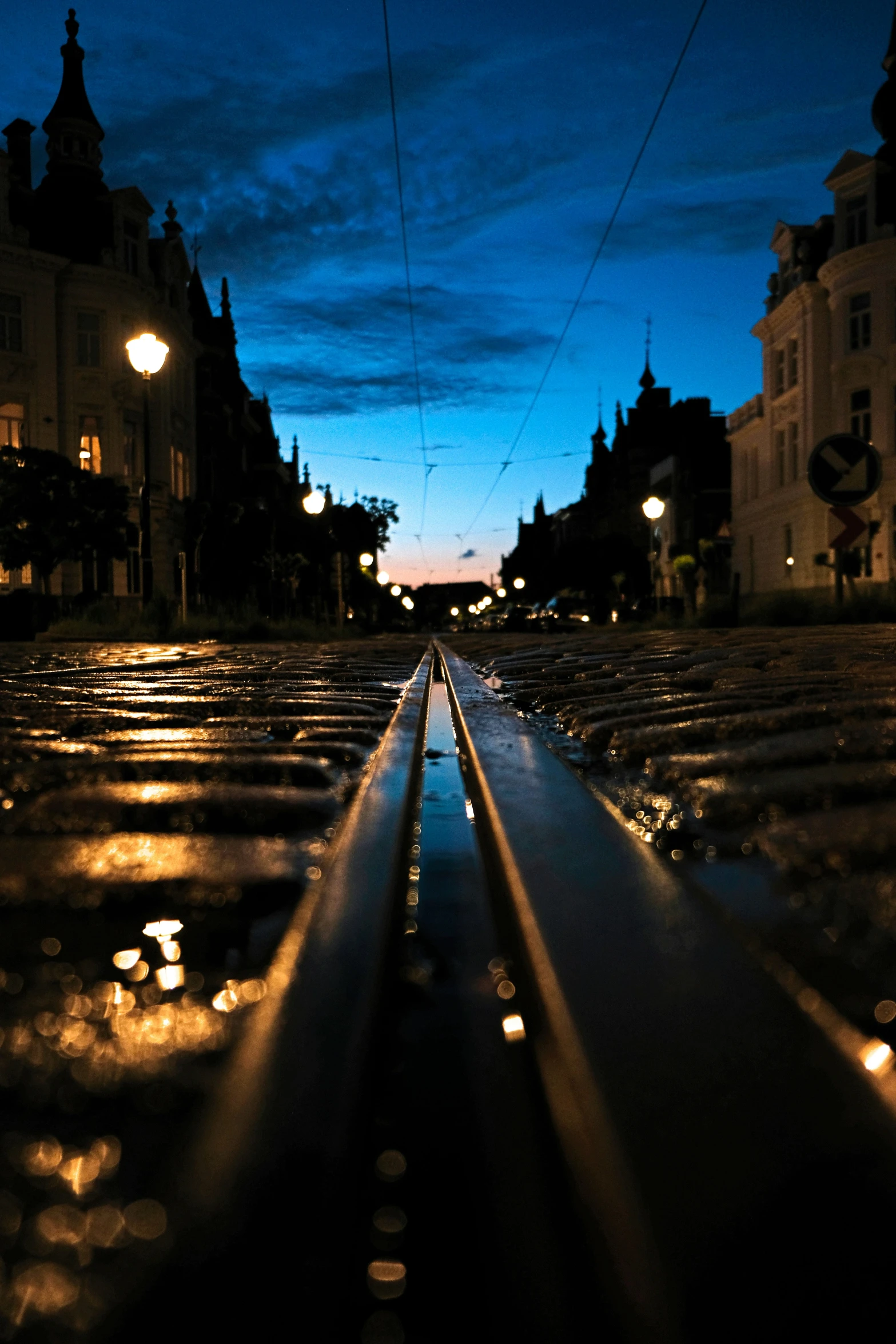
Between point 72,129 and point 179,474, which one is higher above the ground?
point 72,129

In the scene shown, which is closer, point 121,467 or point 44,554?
point 44,554

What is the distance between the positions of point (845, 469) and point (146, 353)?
11696 mm

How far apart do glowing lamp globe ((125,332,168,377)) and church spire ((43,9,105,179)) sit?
81.3 feet

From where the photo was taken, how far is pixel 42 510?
25.6 m

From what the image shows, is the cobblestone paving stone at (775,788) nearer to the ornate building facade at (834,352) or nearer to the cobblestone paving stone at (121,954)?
the cobblestone paving stone at (121,954)

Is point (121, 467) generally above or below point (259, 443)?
below

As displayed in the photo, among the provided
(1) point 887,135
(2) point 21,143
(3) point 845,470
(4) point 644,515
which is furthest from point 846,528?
(4) point 644,515

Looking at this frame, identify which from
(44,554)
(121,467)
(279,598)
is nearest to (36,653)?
(44,554)

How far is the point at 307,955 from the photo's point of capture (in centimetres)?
156

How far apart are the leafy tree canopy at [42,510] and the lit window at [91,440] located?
10.2 meters

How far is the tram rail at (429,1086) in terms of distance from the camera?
815mm

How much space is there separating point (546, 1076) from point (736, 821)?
4.91ft

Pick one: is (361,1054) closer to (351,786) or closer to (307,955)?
(307,955)

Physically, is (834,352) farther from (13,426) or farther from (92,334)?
(13,426)
